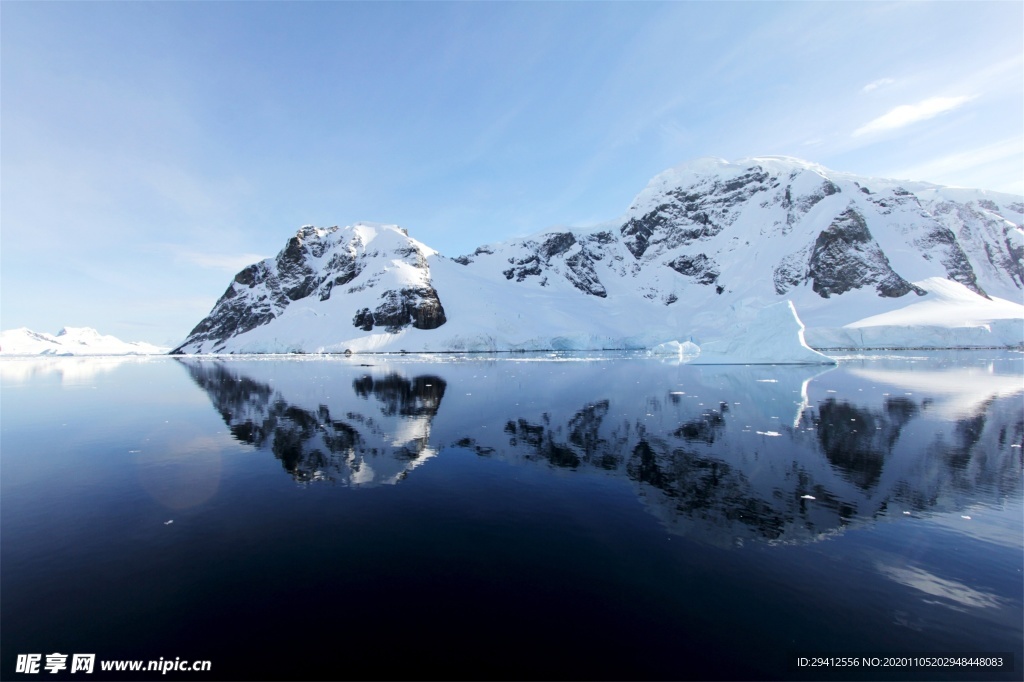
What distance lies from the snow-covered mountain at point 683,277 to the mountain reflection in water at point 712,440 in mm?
77823

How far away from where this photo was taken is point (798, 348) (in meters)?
53.9

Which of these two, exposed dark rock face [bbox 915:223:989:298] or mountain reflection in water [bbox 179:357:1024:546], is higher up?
exposed dark rock face [bbox 915:223:989:298]

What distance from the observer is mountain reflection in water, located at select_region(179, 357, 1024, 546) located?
38.5 feet

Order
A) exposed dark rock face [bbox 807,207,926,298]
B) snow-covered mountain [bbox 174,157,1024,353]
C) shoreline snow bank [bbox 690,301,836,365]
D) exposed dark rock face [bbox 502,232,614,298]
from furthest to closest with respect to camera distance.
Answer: exposed dark rock face [bbox 502,232,614,298]
exposed dark rock face [bbox 807,207,926,298]
snow-covered mountain [bbox 174,157,1024,353]
shoreline snow bank [bbox 690,301,836,365]

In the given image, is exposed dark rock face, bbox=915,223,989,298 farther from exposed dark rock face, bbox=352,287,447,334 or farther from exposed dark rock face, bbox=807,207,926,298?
exposed dark rock face, bbox=352,287,447,334

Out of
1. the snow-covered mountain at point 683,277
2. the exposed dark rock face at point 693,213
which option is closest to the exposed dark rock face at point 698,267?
the snow-covered mountain at point 683,277

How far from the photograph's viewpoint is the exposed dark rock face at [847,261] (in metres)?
119

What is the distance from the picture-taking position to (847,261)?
123250 millimetres

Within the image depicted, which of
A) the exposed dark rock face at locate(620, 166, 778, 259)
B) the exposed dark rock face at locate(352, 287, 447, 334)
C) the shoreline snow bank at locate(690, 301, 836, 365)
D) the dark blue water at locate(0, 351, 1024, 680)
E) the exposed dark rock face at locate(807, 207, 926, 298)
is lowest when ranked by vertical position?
the dark blue water at locate(0, 351, 1024, 680)

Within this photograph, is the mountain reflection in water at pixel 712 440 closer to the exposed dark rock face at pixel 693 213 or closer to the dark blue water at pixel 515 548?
the dark blue water at pixel 515 548

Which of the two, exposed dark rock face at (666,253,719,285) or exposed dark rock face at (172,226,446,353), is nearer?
exposed dark rock face at (172,226,446,353)

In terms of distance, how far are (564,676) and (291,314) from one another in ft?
456

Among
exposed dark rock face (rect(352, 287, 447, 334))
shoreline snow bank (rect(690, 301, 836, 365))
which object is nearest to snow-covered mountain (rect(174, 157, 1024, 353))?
exposed dark rock face (rect(352, 287, 447, 334))

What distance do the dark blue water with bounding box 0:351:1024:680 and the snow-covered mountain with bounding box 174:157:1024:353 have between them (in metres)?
91.7
